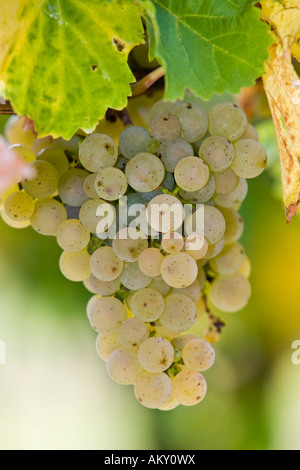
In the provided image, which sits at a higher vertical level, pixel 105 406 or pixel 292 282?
pixel 292 282

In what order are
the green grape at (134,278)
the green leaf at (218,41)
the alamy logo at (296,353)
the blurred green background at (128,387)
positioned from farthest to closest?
1. the blurred green background at (128,387)
2. the alamy logo at (296,353)
3. the green grape at (134,278)
4. the green leaf at (218,41)

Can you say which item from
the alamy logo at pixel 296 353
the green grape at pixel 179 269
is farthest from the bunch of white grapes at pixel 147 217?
the alamy logo at pixel 296 353

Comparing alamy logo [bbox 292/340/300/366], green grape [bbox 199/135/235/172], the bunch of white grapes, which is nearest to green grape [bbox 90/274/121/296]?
the bunch of white grapes

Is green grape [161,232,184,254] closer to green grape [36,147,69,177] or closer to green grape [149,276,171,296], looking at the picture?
green grape [149,276,171,296]

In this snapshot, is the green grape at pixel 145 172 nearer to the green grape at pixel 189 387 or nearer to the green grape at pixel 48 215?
the green grape at pixel 48 215

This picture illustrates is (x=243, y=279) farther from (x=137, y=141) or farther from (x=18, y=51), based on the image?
(x=18, y=51)
